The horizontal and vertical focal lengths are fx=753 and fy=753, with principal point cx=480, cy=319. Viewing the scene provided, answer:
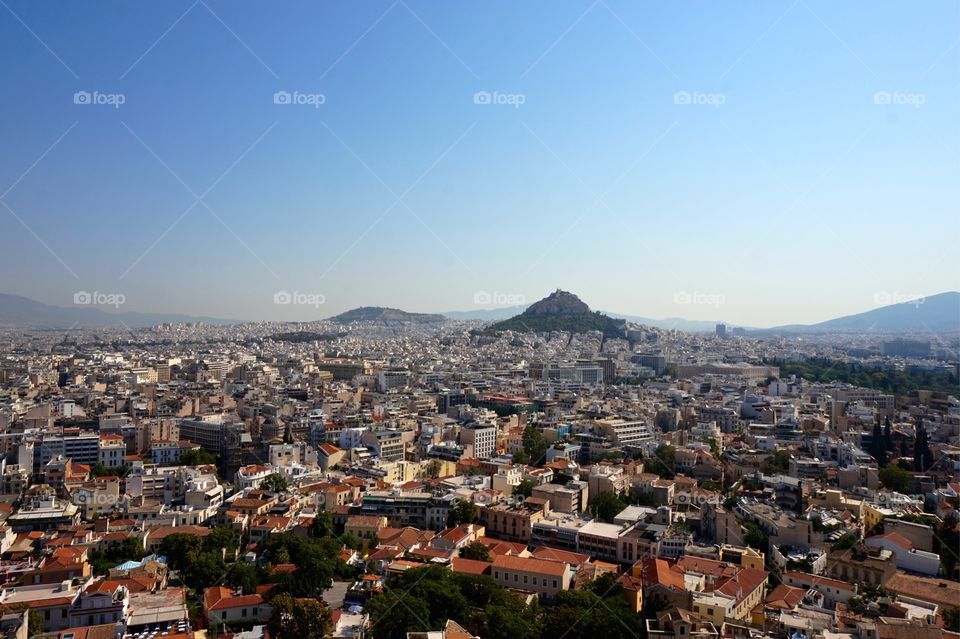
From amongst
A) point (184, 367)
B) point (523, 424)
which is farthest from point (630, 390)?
point (184, 367)

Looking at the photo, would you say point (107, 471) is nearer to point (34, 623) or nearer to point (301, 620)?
point (34, 623)

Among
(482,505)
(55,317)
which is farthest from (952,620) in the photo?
(55,317)

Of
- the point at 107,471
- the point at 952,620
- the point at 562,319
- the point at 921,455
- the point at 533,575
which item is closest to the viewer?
the point at 952,620

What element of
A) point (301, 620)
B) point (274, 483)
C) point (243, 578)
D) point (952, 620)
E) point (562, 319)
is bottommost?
point (952, 620)

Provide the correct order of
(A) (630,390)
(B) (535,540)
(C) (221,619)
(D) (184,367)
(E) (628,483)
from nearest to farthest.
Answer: (C) (221,619) → (B) (535,540) → (E) (628,483) → (A) (630,390) → (D) (184,367)

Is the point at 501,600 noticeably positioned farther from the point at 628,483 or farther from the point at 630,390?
the point at 630,390

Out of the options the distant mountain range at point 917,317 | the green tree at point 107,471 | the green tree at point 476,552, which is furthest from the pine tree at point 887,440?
the distant mountain range at point 917,317
